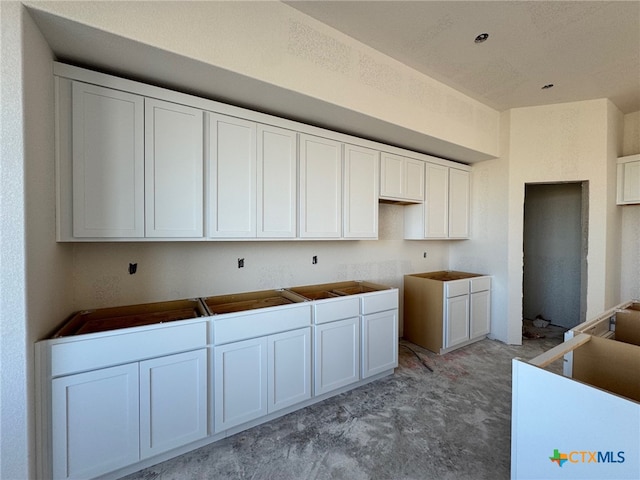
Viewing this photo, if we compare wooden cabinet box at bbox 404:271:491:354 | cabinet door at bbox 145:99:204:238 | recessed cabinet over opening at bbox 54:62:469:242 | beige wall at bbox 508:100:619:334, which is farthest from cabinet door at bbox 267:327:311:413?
beige wall at bbox 508:100:619:334

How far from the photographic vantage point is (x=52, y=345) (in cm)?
138

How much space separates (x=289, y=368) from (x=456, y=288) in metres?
2.23

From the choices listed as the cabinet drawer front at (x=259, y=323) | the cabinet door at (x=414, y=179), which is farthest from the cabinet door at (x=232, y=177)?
the cabinet door at (x=414, y=179)

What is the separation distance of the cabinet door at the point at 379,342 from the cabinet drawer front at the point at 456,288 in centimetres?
86

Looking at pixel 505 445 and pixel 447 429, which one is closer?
pixel 505 445

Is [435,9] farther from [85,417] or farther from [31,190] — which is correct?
[85,417]

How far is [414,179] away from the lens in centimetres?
316

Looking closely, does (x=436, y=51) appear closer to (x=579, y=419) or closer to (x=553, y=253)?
(x=579, y=419)

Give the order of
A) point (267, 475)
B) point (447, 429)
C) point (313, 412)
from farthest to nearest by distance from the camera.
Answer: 1. point (313, 412)
2. point (447, 429)
3. point (267, 475)

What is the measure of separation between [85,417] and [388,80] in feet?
10.3

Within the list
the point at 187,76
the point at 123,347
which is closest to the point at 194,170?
the point at 187,76

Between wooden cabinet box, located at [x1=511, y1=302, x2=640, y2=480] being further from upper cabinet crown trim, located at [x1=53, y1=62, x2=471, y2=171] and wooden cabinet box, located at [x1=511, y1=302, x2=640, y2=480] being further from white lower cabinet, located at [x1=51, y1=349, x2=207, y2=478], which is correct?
upper cabinet crown trim, located at [x1=53, y1=62, x2=471, y2=171]

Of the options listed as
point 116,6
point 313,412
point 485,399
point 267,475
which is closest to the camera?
point 116,6

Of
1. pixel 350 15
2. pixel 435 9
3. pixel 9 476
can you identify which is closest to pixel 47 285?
pixel 9 476
